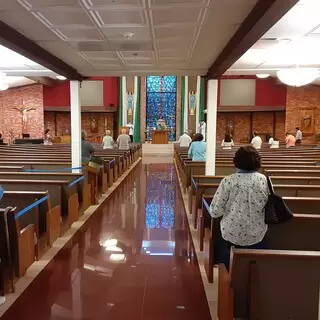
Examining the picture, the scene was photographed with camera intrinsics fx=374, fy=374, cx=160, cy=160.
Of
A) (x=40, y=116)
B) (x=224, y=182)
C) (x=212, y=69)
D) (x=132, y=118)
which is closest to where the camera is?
(x=224, y=182)

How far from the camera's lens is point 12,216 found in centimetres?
305

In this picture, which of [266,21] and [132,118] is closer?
[266,21]

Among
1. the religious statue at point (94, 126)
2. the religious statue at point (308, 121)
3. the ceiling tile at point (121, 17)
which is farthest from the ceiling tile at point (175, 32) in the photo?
the religious statue at point (94, 126)

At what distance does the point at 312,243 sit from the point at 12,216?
8.14 feet

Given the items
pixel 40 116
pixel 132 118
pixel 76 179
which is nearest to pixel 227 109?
pixel 132 118

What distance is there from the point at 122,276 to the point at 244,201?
1542 mm

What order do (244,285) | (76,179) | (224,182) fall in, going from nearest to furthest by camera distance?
(244,285) → (224,182) → (76,179)

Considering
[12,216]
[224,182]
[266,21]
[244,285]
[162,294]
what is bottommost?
[162,294]

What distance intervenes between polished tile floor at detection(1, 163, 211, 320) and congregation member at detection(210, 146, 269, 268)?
2.30ft

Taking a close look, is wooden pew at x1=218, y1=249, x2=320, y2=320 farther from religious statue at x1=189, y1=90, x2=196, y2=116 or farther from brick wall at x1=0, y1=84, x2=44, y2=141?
religious statue at x1=189, y1=90, x2=196, y2=116

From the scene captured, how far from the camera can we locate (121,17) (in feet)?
12.1

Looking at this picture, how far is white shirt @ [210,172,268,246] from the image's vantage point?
254 cm

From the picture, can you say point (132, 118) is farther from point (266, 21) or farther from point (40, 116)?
point (266, 21)

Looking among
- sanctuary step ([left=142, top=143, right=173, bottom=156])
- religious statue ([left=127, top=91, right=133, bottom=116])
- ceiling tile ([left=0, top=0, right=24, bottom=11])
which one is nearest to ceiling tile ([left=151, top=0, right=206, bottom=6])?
ceiling tile ([left=0, top=0, right=24, bottom=11])
